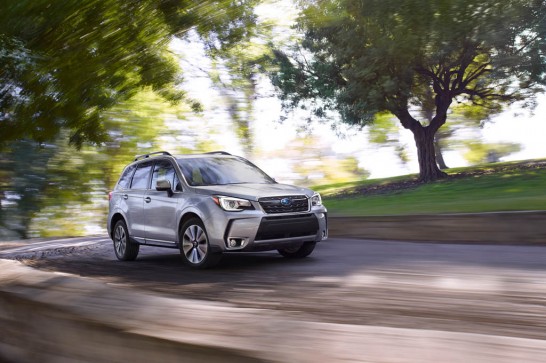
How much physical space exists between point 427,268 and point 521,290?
2.26m

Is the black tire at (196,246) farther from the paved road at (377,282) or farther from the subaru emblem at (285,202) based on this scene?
the subaru emblem at (285,202)

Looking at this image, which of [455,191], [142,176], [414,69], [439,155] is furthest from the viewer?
[439,155]

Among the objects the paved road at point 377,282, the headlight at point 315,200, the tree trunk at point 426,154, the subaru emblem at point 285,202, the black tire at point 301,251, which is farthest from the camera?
the tree trunk at point 426,154

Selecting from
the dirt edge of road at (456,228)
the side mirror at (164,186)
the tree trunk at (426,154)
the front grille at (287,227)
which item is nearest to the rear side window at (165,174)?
the side mirror at (164,186)

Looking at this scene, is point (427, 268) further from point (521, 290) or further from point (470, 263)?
point (521, 290)

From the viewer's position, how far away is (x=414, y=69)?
102 ft

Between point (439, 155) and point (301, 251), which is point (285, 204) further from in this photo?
point (439, 155)

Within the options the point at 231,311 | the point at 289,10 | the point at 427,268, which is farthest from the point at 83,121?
the point at 231,311

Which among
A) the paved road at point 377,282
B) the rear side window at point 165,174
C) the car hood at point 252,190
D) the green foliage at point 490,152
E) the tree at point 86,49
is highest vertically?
the green foliage at point 490,152

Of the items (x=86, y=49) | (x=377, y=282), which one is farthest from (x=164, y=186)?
(x=377, y=282)

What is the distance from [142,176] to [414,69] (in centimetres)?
2102

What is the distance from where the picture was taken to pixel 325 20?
12086 millimetres

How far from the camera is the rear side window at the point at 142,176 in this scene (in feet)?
40.2

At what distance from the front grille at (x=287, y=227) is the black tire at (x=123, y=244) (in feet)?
11.7
